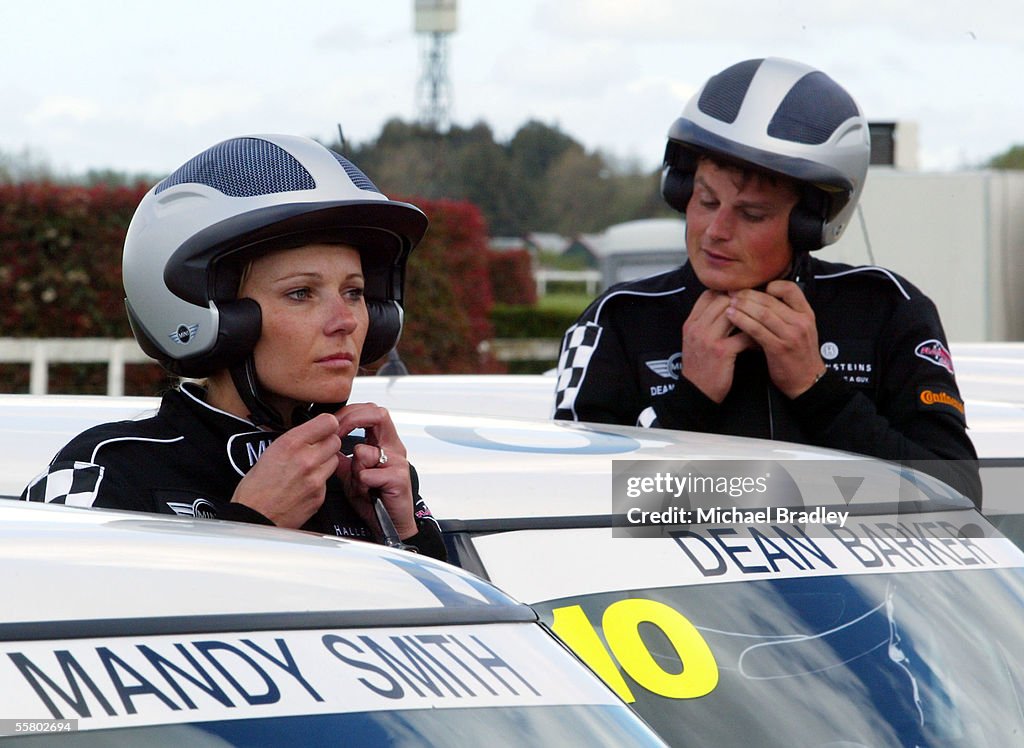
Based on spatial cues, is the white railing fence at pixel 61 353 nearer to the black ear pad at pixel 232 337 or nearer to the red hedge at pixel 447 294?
the red hedge at pixel 447 294

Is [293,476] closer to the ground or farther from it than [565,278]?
closer to the ground

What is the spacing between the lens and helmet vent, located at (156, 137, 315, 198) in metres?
2.71

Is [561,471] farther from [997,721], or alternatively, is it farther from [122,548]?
[122,548]

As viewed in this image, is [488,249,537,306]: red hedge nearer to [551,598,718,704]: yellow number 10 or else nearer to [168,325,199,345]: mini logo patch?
[168,325,199,345]: mini logo patch

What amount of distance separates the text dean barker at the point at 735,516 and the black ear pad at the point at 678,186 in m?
1.14

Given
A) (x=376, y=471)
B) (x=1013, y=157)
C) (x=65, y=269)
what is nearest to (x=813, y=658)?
(x=376, y=471)

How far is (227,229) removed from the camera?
104 inches

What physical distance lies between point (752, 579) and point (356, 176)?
1.00m

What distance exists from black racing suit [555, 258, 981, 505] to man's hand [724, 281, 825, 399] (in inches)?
1.5

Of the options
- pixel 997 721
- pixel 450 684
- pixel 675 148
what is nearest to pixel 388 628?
pixel 450 684

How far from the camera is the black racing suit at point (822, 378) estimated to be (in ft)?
11.1

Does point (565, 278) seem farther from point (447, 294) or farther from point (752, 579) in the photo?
point (752, 579)

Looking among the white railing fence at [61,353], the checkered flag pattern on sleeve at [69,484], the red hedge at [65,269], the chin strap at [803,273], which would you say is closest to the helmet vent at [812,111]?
the chin strap at [803,273]

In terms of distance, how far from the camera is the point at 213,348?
2664 millimetres
